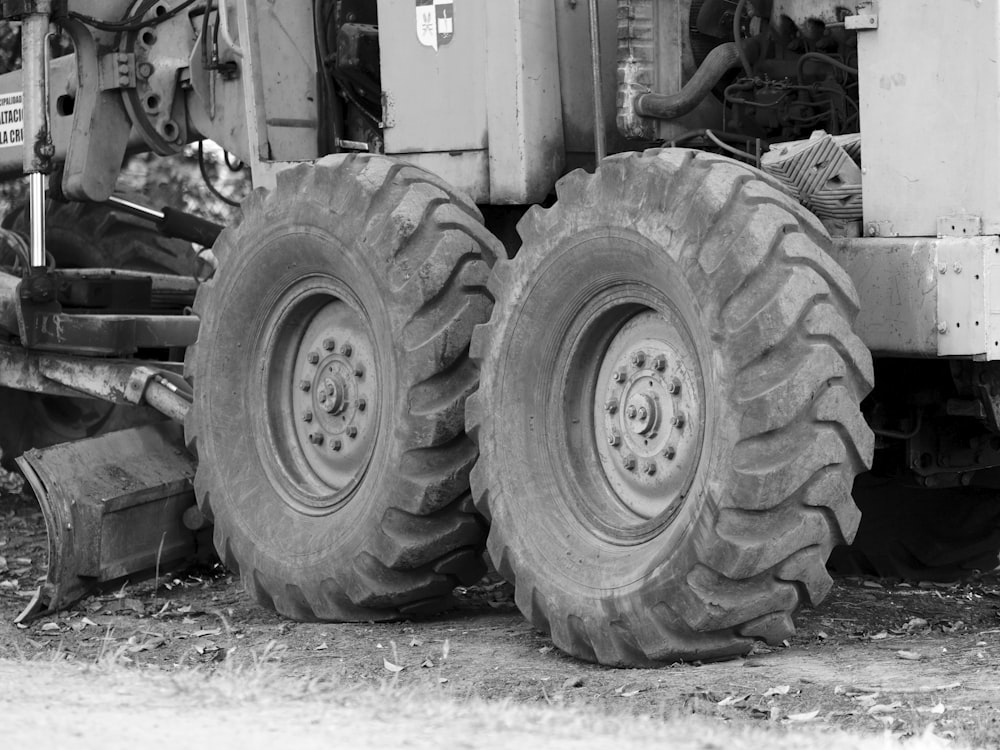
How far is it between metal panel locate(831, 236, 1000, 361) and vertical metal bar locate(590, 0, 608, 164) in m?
1.07

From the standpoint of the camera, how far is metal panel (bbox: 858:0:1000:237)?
14.9 feet

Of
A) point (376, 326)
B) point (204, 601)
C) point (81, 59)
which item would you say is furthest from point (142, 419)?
point (376, 326)

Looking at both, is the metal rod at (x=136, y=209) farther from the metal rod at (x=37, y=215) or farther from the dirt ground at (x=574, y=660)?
the dirt ground at (x=574, y=660)

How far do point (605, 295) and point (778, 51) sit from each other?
1182 millimetres

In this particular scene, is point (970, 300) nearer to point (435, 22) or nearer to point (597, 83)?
point (597, 83)

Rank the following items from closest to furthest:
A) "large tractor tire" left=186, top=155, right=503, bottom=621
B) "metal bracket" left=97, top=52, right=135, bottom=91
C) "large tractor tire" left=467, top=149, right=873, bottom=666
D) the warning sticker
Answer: "large tractor tire" left=467, top=149, right=873, bottom=666 < "large tractor tire" left=186, top=155, right=503, bottom=621 < "metal bracket" left=97, top=52, right=135, bottom=91 < the warning sticker

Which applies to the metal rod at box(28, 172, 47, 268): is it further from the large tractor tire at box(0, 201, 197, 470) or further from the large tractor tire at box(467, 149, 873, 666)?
the large tractor tire at box(467, 149, 873, 666)

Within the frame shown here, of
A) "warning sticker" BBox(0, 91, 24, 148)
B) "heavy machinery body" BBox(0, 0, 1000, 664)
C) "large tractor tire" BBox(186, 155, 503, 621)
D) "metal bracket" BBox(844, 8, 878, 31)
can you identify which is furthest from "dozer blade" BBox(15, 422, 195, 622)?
"metal bracket" BBox(844, 8, 878, 31)

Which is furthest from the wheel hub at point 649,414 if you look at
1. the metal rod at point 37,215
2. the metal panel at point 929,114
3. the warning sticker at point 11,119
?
the warning sticker at point 11,119

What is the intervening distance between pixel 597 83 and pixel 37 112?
10.2 feet

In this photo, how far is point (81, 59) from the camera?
786cm

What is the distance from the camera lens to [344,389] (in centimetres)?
592

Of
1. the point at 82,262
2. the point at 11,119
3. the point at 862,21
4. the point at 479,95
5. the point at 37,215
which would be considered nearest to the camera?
the point at 862,21

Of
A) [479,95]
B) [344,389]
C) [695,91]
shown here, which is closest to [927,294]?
[695,91]
